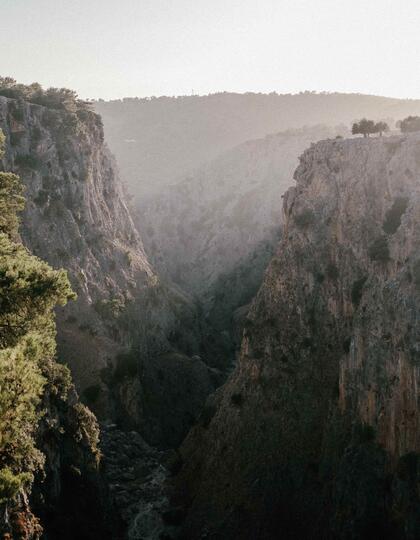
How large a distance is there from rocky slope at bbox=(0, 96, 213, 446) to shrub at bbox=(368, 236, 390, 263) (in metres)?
40.0

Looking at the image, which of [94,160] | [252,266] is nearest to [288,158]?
[252,266]

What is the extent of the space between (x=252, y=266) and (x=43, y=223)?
199ft

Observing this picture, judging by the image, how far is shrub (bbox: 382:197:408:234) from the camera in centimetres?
5066

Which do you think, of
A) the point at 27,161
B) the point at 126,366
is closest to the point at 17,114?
the point at 27,161

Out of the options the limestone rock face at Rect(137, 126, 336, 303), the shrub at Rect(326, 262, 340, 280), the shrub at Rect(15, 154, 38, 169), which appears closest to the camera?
the shrub at Rect(326, 262, 340, 280)

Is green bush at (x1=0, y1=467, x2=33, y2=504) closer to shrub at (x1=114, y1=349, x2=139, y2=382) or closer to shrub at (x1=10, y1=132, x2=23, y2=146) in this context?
shrub at (x1=114, y1=349, x2=139, y2=382)

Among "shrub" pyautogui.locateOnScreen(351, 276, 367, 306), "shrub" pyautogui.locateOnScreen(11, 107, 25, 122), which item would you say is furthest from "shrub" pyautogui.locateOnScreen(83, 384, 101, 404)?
"shrub" pyautogui.locateOnScreen(11, 107, 25, 122)

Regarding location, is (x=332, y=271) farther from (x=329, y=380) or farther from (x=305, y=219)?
(x=329, y=380)

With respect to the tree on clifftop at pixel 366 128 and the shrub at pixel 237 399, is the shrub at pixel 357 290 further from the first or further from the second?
the tree on clifftop at pixel 366 128

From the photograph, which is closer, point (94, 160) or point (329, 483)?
point (329, 483)

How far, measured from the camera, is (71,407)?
4528cm

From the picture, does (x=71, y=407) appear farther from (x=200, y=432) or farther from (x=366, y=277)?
(x=366, y=277)

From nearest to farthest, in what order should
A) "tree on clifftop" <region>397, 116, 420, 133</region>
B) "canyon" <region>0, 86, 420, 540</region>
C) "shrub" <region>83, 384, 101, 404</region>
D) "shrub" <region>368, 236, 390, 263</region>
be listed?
"canyon" <region>0, 86, 420, 540</region>, "shrub" <region>368, 236, 390, 263</region>, "tree on clifftop" <region>397, 116, 420, 133</region>, "shrub" <region>83, 384, 101, 404</region>

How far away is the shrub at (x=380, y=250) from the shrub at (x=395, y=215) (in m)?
1.76
